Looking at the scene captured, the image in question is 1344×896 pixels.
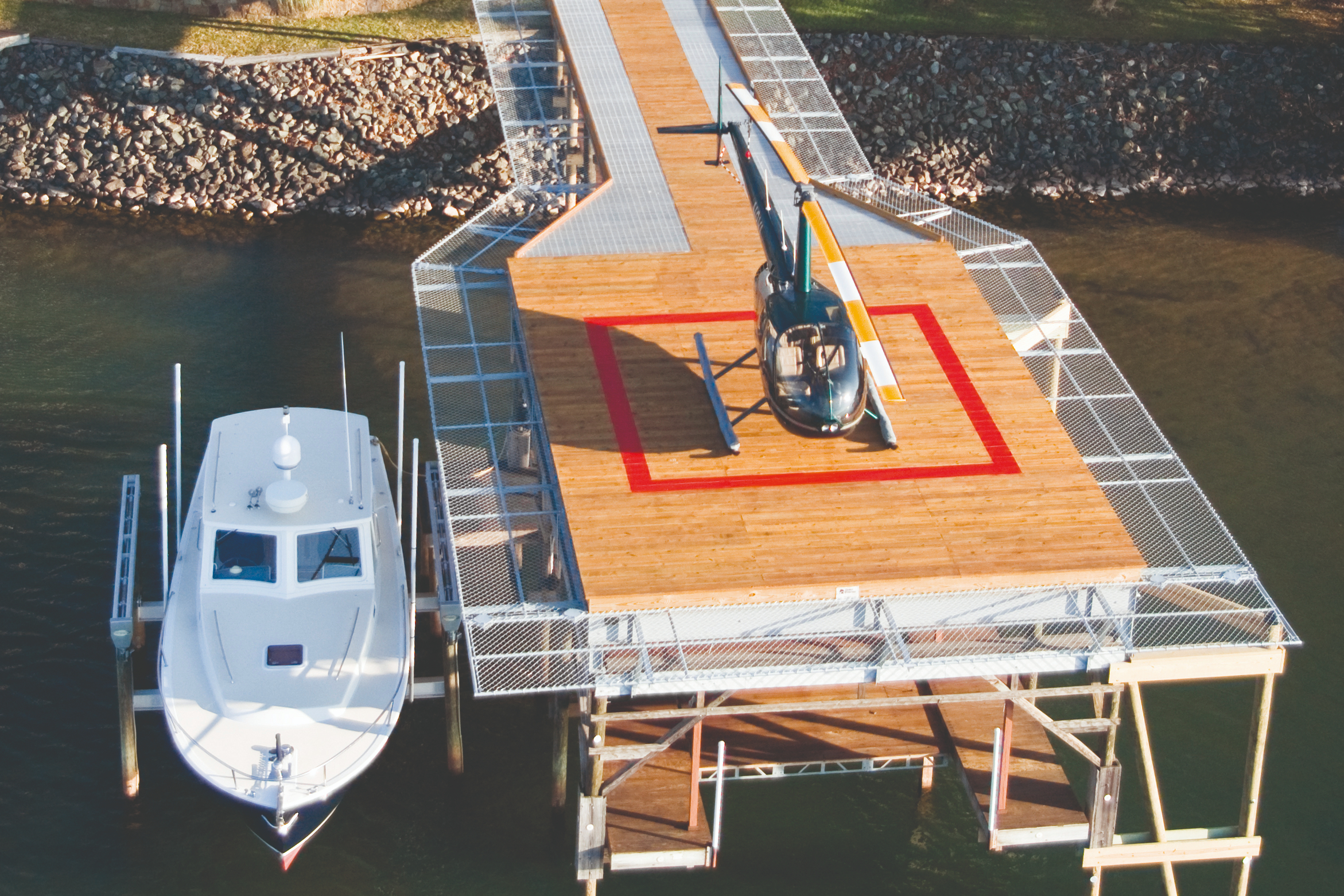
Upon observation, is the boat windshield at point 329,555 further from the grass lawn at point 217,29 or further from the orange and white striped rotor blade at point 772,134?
the grass lawn at point 217,29

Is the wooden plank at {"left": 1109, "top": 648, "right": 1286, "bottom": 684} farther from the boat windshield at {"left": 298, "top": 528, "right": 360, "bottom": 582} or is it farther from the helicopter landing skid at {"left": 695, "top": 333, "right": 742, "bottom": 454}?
the boat windshield at {"left": 298, "top": 528, "right": 360, "bottom": 582}

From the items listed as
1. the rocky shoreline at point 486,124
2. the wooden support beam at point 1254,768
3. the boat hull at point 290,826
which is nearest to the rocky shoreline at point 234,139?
the rocky shoreline at point 486,124

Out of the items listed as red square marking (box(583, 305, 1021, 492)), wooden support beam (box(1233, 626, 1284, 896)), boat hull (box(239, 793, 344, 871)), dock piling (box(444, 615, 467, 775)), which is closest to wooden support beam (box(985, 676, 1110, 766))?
wooden support beam (box(1233, 626, 1284, 896))

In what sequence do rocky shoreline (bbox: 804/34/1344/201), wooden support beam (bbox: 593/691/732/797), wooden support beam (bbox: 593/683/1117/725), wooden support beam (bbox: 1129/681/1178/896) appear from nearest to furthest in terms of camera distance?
wooden support beam (bbox: 593/683/1117/725), wooden support beam (bbox: 593/691/732/797), wooden support beam (bbox: 1129/681/1178/896), rocky shoreline (bbox: 804/34/1344/201)

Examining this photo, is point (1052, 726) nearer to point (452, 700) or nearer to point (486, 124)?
point (452, 700)

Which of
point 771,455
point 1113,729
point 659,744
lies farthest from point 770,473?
A: point 1113,729
